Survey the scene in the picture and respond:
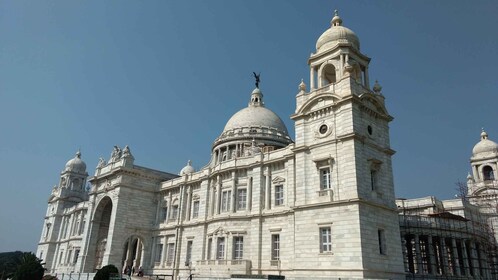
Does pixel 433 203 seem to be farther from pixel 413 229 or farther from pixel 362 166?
pixel 362 166

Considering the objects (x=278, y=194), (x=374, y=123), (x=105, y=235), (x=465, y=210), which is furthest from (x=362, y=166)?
(x=105, y=235)

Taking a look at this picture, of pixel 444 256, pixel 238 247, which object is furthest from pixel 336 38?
pixel 444 256

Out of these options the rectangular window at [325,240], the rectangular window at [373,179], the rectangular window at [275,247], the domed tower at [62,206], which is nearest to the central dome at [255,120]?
the rectangular window at [275,247]

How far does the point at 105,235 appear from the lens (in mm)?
50562

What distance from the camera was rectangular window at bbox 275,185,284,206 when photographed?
33888mm

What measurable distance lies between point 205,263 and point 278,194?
9.80m

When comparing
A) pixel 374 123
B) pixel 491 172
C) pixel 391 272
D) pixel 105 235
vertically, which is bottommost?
pixel 391 272

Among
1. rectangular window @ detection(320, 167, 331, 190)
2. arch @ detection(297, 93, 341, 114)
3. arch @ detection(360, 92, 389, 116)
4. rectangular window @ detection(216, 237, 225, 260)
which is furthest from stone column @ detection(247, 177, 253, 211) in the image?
arch @ detection(360, 92, 389, 116)

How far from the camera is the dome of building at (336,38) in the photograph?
32.1 metres

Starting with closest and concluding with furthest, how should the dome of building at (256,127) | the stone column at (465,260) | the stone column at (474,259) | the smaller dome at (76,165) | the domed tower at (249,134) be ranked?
the stone column at (465,260) → the stone column at (474,259) → the domed tower at (249,134) → the dome of building at (256,127) → the smaller dome at (76,165)

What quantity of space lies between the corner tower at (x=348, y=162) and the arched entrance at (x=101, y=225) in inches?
1236

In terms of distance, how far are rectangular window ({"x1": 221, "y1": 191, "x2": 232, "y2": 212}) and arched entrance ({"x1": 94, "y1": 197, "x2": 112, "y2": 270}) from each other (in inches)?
739

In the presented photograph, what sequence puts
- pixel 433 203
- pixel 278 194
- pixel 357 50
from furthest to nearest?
pixel 433 203, pixel 278 194, pixel 357 50

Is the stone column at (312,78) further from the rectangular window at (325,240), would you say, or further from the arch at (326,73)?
the rectangular window at (325,240)
